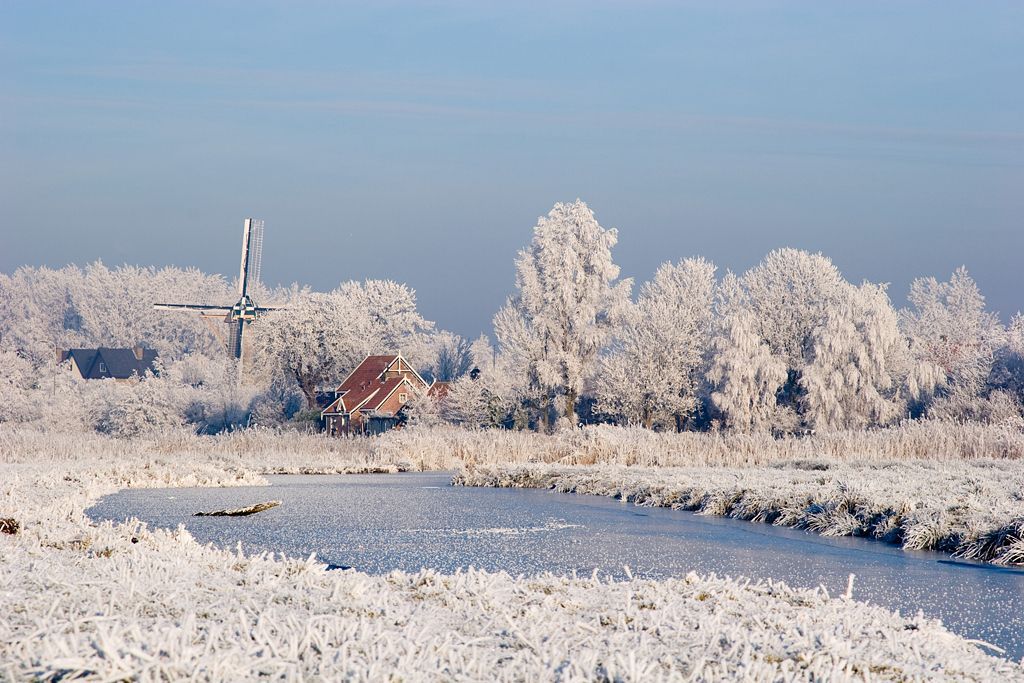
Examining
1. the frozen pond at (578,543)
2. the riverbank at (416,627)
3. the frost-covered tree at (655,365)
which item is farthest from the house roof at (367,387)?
the riverbank at (416,627)

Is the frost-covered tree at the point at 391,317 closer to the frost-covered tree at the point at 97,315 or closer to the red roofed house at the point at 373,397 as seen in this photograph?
the red roofed house at the point at 373,397

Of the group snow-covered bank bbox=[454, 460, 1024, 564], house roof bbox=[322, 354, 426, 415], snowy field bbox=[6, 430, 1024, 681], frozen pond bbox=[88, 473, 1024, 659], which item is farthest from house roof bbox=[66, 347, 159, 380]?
snowy field bbox=[6, 430, 1024, 681]

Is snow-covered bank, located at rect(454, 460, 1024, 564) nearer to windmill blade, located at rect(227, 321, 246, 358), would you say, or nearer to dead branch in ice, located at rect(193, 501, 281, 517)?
dead branch in ice, located at rect(193, 501, 281, 517)

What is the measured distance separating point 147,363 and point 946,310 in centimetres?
6693

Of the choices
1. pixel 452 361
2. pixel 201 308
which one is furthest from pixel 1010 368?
pixel 201 308

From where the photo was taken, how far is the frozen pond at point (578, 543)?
12.7 metres

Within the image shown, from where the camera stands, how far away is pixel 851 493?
66.1 ft

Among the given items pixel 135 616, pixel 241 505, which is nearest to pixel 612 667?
pixel 135 616

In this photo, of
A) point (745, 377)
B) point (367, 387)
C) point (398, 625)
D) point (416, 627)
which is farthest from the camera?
point (367, 387)

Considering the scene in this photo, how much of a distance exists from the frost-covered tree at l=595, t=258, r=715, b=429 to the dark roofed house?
182 feet

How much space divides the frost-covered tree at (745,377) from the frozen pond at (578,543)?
2332 cm

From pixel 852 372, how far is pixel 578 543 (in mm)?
33652

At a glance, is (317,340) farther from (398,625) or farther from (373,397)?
(398,625)

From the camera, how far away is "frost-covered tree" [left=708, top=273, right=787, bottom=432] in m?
48.7
